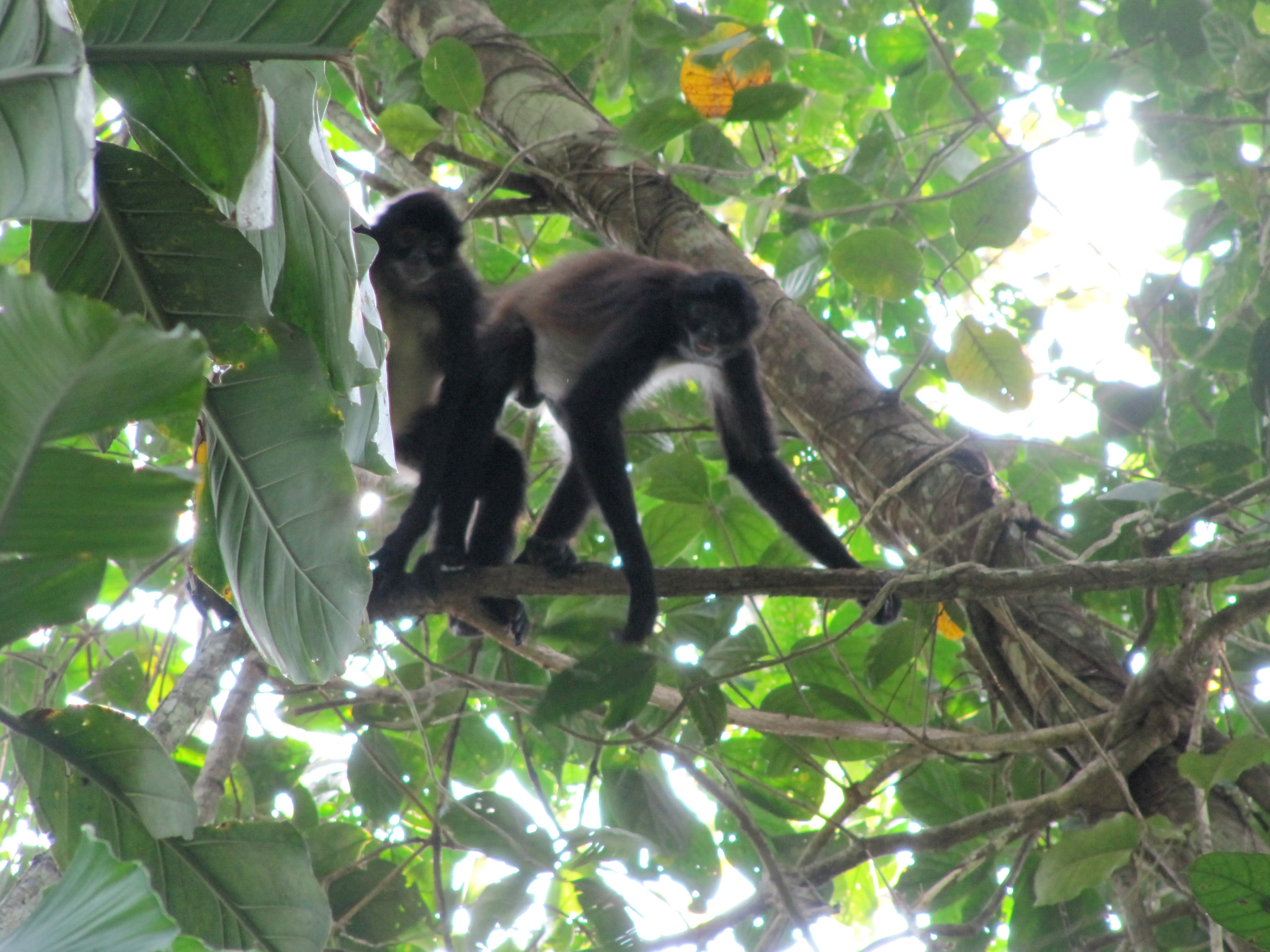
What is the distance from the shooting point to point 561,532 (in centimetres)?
409

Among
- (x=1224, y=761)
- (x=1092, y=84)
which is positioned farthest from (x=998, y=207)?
(x=1224, y=761)

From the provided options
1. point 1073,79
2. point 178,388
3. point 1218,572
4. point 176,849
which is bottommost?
point 176,849

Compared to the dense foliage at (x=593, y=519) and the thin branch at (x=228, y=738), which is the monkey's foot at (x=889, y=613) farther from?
the thin branch at (x=228, y=738)

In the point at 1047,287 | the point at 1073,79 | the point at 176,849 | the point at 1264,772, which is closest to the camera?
the point at 176,849

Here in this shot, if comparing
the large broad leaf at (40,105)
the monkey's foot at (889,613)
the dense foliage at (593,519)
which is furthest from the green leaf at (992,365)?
the large broad leaf at (40,105)

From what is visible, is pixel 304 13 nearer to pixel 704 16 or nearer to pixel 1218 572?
pixel 1218 572

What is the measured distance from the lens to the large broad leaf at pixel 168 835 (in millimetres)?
1679

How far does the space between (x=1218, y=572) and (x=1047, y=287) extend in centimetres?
411

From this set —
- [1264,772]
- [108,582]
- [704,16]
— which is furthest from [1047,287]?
[108,582]

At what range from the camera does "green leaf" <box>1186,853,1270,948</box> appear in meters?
1.71

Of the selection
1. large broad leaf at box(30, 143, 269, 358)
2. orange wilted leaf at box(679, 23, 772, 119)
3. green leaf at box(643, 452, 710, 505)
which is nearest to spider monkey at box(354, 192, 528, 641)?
green leaf at box(643, 452, 710, 505)

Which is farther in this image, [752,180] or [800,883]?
[752,180]

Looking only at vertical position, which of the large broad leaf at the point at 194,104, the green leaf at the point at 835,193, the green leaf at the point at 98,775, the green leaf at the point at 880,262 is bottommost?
the green leaf at the point at 98,775

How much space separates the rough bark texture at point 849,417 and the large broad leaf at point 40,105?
1.95 m
